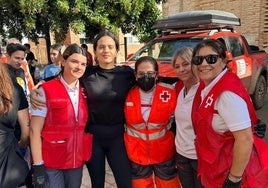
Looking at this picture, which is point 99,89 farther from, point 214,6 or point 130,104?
point 214,6

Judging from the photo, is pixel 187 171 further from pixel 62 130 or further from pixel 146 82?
pixel 62 130

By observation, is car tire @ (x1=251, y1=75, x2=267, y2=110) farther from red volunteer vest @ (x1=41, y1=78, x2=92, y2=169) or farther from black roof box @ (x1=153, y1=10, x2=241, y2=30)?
red volunteer vest @ (x1=41, y1=78, x2=92, y2=169)

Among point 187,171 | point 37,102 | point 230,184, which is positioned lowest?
point 187,171

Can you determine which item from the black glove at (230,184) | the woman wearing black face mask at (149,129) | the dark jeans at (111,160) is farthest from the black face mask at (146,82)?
the black glove at (230,184)

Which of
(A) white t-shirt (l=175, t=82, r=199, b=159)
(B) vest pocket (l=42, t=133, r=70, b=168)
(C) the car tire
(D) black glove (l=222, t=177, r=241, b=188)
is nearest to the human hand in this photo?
(B) vest pocket (l=42, t=133, r=70, b=168)

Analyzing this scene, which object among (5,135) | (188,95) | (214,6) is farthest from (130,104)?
(214,6)

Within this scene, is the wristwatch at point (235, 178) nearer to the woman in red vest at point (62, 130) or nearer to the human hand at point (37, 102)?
the woman in red vest at point (62, 130)

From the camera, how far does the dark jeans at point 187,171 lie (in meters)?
2.30

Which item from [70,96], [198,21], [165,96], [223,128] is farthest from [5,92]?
[198,21]

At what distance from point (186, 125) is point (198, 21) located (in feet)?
12.7

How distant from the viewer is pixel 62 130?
218 centimetres

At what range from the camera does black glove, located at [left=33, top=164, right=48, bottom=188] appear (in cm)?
208

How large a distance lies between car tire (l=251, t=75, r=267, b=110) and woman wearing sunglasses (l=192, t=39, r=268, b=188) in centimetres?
536

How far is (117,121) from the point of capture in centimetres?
246
